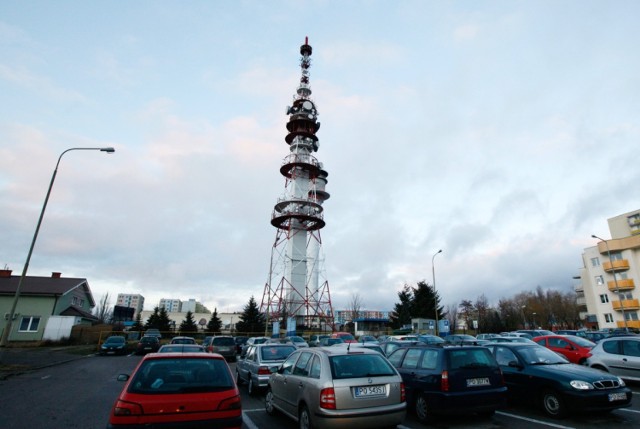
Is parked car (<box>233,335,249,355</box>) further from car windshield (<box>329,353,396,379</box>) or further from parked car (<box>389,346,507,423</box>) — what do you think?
car windshield (<box>329,353,396,379</box>)

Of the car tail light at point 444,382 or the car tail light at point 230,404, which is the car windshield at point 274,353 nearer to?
the car tail light at point 444,382

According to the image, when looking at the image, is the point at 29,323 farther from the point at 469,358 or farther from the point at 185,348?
the point at 469,358

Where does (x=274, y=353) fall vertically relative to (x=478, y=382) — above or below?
above

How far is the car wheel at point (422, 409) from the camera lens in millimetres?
7414

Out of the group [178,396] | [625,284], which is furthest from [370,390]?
[625,284]

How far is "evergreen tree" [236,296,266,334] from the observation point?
150ft

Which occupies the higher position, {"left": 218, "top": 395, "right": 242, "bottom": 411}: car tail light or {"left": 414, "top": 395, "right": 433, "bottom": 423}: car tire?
{"left": 218, "top": 395, "right": 242, "bottom": 411}: car tail light

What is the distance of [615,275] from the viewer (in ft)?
156

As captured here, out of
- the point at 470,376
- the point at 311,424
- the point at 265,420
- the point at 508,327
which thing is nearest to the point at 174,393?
the point at 311,424

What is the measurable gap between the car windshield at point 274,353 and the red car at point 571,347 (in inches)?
434

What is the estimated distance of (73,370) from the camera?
16.6m

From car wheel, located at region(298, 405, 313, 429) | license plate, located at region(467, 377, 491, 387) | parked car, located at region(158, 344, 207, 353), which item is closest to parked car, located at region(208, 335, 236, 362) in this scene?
parked car, located at region(158, 344, 207, 353)

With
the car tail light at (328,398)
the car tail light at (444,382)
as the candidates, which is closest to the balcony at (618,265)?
the car tail light at (444,382)

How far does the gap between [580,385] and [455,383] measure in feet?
8.88
